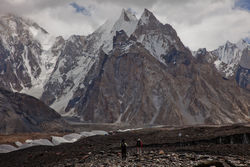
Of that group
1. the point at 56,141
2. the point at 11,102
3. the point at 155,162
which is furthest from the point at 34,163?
the point at 11,102

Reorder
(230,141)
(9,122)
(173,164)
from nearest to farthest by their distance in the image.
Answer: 1. (173,164)
2. (230,141)
3. (9,122)

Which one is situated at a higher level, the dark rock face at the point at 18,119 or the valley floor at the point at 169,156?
the dark rock face at the point at 18,119

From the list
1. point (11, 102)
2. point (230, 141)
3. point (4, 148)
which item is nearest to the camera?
point (230, 141)

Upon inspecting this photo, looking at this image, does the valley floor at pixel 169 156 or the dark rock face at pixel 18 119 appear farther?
the dark rock face at pixel 18 119

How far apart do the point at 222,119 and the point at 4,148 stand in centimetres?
14541

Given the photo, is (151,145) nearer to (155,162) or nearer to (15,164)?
(15,164)

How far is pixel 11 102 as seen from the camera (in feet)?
611

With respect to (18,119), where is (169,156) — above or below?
below

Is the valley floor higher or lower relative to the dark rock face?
lower

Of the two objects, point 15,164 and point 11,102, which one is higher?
point 11,102

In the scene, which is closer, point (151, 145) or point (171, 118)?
point (151, 145)

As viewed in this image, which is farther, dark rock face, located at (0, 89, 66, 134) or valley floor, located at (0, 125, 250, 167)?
dark rock face, located at (0, 89, 66, 134)

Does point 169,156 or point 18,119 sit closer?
point 169,156

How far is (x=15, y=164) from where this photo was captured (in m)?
54.5
